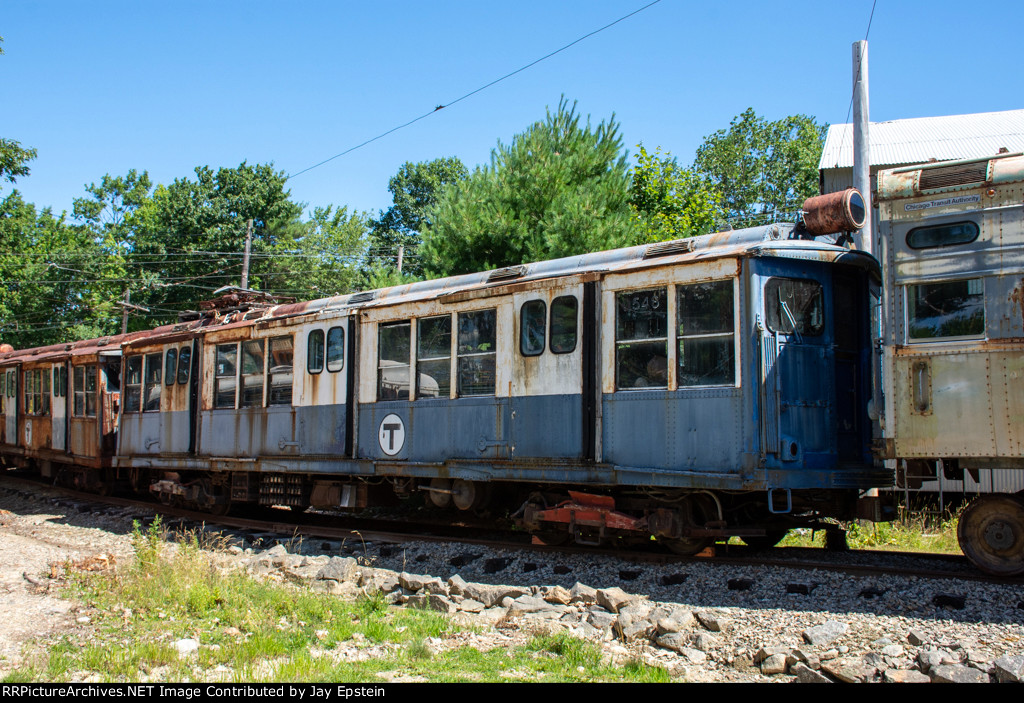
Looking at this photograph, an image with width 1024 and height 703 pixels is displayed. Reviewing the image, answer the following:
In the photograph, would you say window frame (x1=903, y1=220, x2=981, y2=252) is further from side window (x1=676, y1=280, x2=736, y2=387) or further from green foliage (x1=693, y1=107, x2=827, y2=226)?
green foliage (x1=693, y1=107, x2=827, y2=226)

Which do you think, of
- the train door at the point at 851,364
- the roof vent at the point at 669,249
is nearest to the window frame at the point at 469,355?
the roof vent at the point at 669,249

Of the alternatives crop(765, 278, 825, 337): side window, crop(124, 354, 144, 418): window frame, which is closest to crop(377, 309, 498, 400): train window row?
crop(765, 278, 825, 337): side window

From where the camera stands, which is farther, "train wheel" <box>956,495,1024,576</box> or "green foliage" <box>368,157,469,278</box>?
"green foliage" <box>368,157,469,278</box>

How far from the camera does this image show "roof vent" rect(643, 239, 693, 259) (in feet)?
28.3

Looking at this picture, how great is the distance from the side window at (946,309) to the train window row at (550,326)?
328cm

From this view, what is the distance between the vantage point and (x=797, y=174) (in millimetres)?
52688

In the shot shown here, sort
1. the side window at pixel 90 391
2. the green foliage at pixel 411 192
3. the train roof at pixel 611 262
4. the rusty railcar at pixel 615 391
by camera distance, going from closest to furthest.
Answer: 1. the rusty railcar at pixel 615 391
2. the train roof at pixel 611 262
3. the side window at pixel 90 391
4. the green foliage at pixel 411 192

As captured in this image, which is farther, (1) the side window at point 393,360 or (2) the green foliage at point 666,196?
(2) the green foliage at point 666,196

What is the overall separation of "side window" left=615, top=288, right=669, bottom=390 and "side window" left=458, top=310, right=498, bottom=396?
1.68 meters

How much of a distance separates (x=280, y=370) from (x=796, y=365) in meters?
7.69

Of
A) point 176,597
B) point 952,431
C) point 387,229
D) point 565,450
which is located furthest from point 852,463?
point 387,229

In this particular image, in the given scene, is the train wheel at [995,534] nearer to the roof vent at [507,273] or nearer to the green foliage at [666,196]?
the roof vent at [507,273]

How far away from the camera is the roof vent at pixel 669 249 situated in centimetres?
862

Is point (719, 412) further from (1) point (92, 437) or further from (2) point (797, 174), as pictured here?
(2) point (797, 174)
